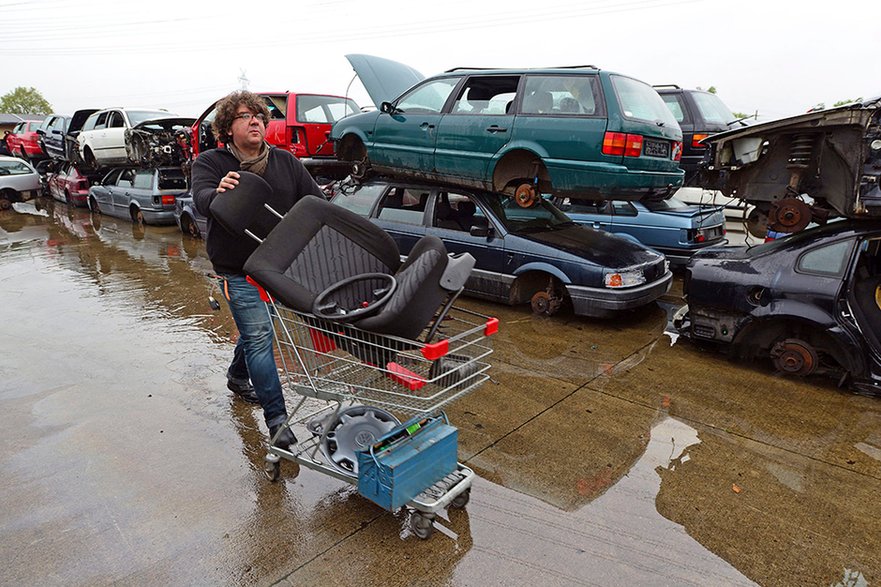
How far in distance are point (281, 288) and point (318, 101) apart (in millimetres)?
7433

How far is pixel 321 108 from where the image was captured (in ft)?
29.7

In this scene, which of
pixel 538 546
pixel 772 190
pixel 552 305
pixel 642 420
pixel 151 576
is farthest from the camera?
pixel 552 305

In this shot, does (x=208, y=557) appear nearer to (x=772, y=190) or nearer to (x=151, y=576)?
(x=151, y=576)

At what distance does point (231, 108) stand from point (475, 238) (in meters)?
3.44

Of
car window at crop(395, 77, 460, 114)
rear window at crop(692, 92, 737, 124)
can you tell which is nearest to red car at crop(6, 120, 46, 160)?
car window at crop(395, 77, 460, 114)

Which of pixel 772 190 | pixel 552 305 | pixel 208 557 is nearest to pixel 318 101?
pixel 552 305

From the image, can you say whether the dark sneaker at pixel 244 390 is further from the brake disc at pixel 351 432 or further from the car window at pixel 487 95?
the car window at pixel 487 95

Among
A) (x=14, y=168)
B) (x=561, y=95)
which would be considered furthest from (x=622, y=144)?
(x=14, y=168)

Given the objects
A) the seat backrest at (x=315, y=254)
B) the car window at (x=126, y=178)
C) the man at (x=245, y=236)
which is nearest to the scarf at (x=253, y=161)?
the man at (x=245, y=236)

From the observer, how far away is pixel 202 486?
3016mm

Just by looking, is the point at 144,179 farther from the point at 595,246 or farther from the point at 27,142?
the point at 27,142

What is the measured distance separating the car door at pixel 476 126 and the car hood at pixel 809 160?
6.74 ft

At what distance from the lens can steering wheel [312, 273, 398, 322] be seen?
2355 millimetres

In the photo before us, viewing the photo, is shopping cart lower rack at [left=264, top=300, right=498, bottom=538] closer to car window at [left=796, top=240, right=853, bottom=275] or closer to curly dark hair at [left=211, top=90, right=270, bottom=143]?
curly dark hair at [left=211, top=90, right=270, bottom=143]
